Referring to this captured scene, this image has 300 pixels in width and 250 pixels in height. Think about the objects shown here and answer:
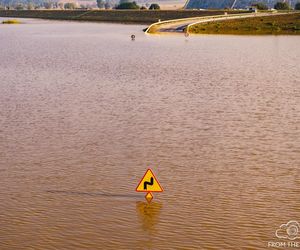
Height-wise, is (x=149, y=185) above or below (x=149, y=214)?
above

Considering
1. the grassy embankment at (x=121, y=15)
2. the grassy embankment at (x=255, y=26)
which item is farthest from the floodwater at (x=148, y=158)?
the grassy embankment at (x=121, y=15)

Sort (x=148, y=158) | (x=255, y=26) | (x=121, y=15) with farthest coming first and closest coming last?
(x=121, y=15) < (x=255, y=26) < (x=148, y=158)

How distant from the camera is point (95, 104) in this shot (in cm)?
3100

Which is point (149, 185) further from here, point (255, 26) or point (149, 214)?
point (255, 26)

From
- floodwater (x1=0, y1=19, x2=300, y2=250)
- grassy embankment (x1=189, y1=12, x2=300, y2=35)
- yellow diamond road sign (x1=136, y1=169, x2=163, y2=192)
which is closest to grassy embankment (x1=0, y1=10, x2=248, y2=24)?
grassy embankment (x1=189, y1=12, x2=300, y2=35)

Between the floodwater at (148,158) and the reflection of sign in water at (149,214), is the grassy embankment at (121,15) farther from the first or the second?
the reflection of sign in water at (149,214)

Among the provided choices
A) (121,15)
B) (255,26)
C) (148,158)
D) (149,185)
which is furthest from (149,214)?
(121,15)

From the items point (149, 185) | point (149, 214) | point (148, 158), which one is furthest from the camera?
point (148, 158)

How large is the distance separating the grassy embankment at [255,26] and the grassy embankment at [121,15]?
2822 cm

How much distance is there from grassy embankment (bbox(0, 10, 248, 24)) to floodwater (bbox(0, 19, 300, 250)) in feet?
301

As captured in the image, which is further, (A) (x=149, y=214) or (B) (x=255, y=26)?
(B) (x=255, y=26)

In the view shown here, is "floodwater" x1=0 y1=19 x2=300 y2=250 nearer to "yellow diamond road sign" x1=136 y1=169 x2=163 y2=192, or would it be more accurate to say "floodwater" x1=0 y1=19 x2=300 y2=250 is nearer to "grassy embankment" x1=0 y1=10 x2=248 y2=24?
"yellow diamond road sign" x1=136 y1=169 x2=163 y2=192

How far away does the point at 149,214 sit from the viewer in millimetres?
15820

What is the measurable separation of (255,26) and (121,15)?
57954 millimetres
